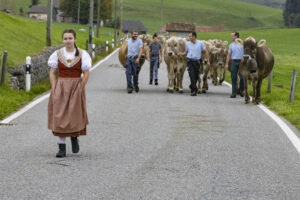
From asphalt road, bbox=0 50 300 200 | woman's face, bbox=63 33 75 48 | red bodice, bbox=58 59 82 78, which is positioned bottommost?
asphalt road, bbox=0 50 300 200

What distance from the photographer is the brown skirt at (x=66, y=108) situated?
9.39 m

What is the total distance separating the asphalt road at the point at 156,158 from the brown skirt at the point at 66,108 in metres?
0.41

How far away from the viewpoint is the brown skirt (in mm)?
9391

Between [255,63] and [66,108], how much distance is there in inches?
384

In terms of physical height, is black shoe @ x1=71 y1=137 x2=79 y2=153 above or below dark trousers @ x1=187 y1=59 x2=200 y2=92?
above

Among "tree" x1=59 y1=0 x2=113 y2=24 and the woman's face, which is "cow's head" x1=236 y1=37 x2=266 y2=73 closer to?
the woman's face

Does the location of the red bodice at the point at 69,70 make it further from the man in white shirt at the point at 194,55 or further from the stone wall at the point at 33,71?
the man in white shirt at the point at 194,55

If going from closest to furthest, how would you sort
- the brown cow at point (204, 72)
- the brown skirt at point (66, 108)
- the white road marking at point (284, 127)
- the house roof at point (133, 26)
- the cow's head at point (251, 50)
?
1. the brown skirt at point (66, 108)
2. the white road marking at point (284, 127)
3. the cow's head at point (251, 50)
4. the brown cow at point (204, 72)
5. the house roof at point (133, 26)

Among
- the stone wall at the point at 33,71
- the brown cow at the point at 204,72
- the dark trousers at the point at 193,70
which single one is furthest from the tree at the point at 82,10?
the dark trousers at the point at 193,70

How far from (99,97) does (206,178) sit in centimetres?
1058

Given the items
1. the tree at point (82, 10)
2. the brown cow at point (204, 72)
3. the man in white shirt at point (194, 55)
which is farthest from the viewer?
the tree at point (82, 10)

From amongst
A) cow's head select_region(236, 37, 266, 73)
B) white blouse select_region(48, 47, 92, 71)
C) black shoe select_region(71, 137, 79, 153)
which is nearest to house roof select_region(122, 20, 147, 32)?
cow's head select_region(236, 37, 266, 73)

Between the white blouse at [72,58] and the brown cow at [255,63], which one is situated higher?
the white blouse at [72,58]

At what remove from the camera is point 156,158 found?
31.1ft
